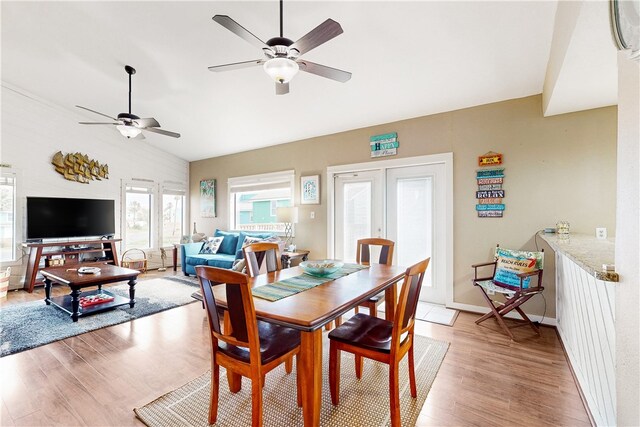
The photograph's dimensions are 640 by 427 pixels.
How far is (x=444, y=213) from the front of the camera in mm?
3678

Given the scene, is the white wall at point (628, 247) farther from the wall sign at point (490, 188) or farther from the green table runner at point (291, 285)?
the wall sign at point (490, 188)

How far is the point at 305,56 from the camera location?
2.98 m

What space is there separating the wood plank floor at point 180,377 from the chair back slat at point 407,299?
0.59m

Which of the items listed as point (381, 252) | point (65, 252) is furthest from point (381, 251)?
point (65, 252)

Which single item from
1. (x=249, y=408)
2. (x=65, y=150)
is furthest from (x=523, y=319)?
(x=65, y=150)

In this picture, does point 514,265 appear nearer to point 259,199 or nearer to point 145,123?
point 259,199

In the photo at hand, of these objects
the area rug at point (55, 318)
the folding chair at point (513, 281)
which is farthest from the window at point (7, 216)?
the folding chair at point (513, 281)

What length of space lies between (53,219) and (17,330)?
2554mm

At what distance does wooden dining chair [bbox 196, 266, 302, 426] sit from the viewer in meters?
1.39

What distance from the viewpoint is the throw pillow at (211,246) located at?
541 centimetres

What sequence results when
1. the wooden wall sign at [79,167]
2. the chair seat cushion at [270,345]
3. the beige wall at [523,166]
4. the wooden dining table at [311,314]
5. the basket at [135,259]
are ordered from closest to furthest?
the wooden dining table at [311,314], the chair seat cushion at [270,345], the beige wall at [523,166], the wooden wall sign at [79,167], the basket at [135,259]

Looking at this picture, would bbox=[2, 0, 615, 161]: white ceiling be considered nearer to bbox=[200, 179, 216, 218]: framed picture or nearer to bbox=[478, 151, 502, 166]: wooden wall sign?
bbox=[478, 151, 502, 166]: wooden wall sign

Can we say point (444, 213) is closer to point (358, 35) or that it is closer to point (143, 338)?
point (358, 35)

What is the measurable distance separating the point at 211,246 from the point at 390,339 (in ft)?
14.6
